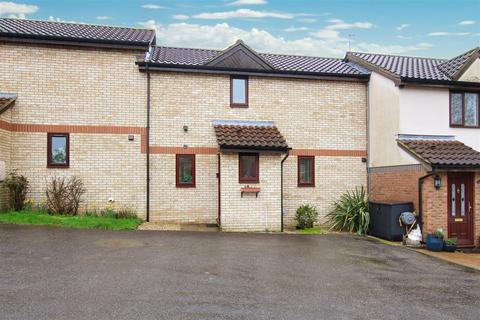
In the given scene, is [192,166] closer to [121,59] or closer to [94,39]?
[121,59]

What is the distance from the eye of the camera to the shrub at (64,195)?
13.5 meters

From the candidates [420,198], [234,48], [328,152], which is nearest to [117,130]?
[234,48]

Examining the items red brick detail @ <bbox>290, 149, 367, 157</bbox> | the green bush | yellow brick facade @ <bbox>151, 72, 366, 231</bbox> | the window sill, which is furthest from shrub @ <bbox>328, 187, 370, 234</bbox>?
the green bush

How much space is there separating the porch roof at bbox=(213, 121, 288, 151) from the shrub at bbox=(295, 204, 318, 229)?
2.51 metres

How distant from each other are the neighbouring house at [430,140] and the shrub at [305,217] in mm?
2716

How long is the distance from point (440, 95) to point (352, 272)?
945 centimetres

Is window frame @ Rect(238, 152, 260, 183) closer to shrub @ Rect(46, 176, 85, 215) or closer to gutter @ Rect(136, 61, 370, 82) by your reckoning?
gutter @ Rect(136, 61, 370, 82)

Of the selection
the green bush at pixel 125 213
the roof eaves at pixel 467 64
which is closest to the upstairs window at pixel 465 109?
the roof eaves at pixel 467 64

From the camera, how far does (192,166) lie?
1487 centimetres

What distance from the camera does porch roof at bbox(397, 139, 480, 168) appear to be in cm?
1300

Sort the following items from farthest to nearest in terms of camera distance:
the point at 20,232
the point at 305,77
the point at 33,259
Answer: the point at 305,77, the point at 20,232, the point at 33,259

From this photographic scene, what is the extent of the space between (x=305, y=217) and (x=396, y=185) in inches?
133

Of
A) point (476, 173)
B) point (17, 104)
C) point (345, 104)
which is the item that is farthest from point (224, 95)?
point (476, 173)

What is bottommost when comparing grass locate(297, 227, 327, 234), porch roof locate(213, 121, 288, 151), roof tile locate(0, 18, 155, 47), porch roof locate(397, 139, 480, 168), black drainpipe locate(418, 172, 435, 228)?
grass locate(297, 227, 327, 234)
